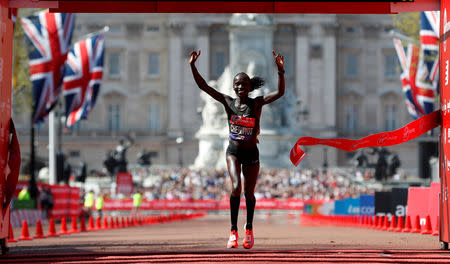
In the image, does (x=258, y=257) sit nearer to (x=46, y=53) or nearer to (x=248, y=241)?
(x=248, y=241)

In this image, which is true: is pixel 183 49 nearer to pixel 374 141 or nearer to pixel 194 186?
pixel 194 186

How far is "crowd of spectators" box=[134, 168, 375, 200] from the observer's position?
2773 inches

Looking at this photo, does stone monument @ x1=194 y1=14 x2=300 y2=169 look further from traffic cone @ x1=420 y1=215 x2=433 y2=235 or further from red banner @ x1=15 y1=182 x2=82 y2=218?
traffic cone @ x1=420 y1=215 x2=433 y2=235

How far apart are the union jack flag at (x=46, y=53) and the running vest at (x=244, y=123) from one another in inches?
1082

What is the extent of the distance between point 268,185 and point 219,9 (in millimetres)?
58131

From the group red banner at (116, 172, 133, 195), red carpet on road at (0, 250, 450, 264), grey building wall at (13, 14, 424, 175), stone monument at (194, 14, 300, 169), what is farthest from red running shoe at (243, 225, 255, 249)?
grey building wall at (13, 14, 424, 175)

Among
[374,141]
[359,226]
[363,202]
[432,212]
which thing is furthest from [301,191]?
[374,141]

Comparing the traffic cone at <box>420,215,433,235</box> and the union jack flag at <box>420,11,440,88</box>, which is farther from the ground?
the union jack flag at <box>420,11,440,88</box>

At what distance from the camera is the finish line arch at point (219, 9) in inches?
603

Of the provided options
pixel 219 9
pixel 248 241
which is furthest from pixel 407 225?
pixel 248 241

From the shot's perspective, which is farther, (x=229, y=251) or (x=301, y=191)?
(x=301, y=191)

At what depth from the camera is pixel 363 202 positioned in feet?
129

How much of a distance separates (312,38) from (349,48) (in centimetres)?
475

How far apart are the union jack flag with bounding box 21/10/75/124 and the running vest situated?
27477 mm
